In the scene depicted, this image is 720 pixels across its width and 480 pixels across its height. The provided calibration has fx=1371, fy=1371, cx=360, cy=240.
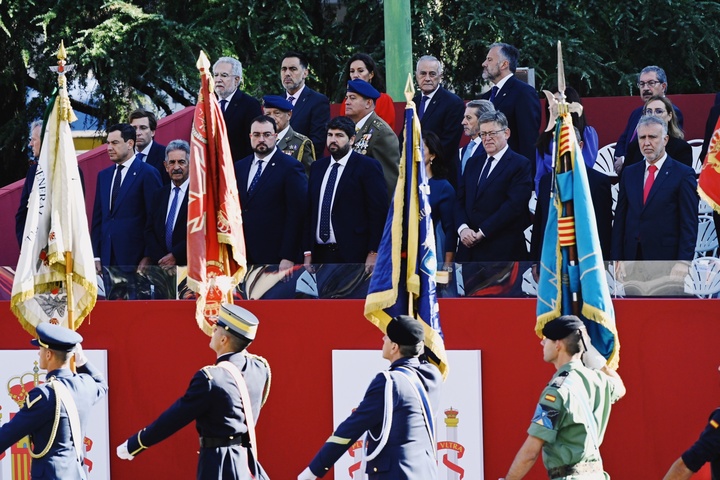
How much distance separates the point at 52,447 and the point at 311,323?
2878 mm

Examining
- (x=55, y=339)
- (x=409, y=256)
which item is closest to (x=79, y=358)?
(x=55, y=339)

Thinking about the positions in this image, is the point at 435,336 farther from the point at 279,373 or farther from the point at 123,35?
the point at 123,35

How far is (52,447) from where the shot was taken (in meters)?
8.71

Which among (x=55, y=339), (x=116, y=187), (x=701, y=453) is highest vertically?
(x=116, y=187)

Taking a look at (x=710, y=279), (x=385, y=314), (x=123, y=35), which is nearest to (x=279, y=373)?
(x=385, y=314)

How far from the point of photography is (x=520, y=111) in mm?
12633

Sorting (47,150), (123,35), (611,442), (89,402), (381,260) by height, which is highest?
(123,35)

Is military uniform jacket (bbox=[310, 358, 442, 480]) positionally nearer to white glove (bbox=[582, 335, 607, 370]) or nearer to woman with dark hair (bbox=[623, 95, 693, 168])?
white glove (bbox=[582, 335, 607, 370])

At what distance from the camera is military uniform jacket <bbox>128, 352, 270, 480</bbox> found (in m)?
8.48

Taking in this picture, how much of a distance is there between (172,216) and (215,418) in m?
3.73

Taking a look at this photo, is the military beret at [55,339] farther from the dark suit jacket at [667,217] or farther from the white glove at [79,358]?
the dark suit jacket at [667,217]

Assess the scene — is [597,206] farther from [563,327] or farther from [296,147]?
[563,327]

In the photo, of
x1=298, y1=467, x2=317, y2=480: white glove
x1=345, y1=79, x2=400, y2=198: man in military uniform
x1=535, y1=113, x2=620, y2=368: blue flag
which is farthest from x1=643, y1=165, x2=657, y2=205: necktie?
x1=298, y1=467, x2=317, y2=480: white glove

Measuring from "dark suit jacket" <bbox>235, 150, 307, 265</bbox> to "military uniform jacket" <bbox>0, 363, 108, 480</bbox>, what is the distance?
308 cm
